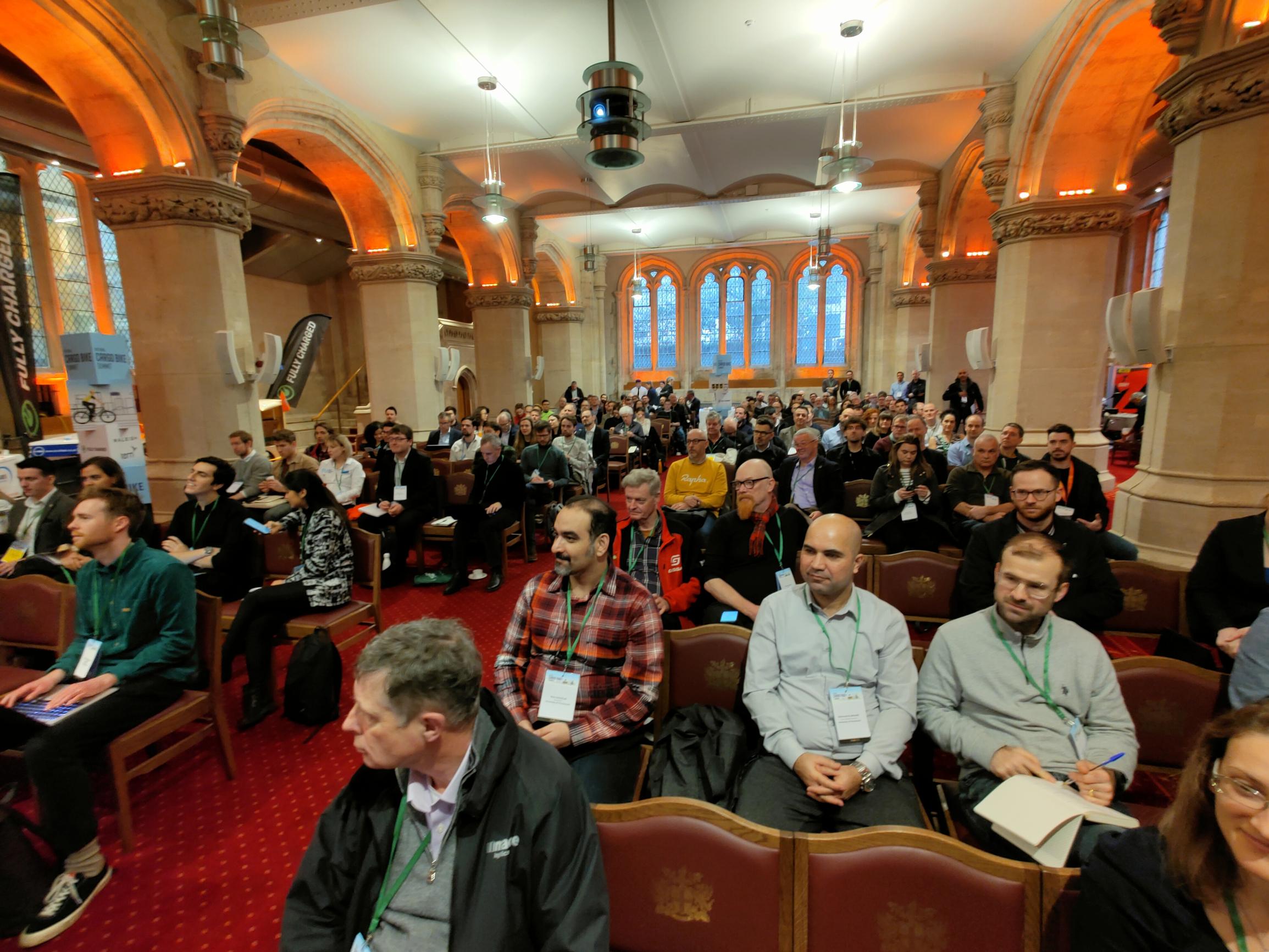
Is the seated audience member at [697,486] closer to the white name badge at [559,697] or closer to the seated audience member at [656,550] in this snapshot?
the seated audience member at [656,550]

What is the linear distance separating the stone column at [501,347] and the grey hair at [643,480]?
9.87 metres


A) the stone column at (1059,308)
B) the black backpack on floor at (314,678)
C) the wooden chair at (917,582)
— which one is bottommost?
the black backpack on floor at (314,678)

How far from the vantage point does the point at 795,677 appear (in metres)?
2.00

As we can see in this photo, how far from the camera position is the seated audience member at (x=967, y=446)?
571 cm

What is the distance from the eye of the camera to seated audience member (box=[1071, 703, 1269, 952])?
91 cm

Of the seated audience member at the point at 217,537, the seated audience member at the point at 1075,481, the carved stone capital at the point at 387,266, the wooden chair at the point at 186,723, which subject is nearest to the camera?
the wooden chair at the point at 186,723

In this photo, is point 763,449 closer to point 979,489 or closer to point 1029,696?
point 979,489

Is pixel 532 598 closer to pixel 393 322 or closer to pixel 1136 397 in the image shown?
pixel 393 322

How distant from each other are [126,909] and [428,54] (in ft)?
25.5

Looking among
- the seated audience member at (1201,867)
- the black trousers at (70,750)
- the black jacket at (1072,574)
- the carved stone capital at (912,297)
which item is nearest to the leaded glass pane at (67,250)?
the black trousers at (70,750)

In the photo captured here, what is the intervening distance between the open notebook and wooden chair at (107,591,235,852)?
2926 mm

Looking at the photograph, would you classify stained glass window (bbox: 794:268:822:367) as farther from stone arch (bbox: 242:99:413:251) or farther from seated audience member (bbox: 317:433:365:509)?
seated audience member (bbox: 317:433:365:509)

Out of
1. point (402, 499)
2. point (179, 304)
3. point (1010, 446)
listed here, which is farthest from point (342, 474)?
point (1010, 446)

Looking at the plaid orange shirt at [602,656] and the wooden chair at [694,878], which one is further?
the plaid orange shirt at [602,656]
